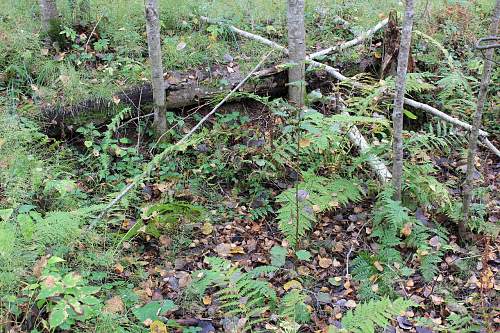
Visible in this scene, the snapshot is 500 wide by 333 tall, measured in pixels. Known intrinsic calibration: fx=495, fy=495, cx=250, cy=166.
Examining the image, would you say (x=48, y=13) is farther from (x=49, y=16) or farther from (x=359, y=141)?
(x=359, y=141)

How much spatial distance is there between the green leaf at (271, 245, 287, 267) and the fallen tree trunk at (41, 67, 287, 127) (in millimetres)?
2439

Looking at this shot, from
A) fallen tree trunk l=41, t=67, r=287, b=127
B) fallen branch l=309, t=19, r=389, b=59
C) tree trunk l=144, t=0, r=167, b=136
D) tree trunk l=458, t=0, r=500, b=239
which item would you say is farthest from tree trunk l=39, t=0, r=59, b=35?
tree trunk l=458, t=0, r=500, b=239

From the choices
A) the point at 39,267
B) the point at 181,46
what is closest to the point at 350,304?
the point at 39,267

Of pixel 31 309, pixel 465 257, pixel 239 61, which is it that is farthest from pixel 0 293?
pixel 239 61

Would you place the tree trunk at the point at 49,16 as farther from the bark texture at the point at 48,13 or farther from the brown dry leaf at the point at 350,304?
the brown dry leaf at the point at 350,304

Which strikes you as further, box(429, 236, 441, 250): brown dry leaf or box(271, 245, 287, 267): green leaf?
box(429, 236, 441, 250): brown dry leaf

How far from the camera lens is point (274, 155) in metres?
5.39

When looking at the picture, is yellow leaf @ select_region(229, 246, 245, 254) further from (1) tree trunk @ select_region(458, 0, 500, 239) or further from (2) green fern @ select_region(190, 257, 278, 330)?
(1) tree trunk @ select_region(458, 0, 500, 239)

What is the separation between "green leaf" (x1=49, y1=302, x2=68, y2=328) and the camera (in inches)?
116

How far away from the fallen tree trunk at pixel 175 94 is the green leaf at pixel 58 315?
3165 millimetres

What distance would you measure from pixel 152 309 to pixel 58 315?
864mm

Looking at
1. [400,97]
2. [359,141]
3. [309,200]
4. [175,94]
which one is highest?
[400,97]

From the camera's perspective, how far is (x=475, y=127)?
4.71 m

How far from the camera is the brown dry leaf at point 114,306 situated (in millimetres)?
3611
